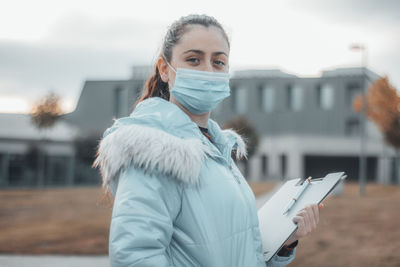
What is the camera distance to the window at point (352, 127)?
50625 mm

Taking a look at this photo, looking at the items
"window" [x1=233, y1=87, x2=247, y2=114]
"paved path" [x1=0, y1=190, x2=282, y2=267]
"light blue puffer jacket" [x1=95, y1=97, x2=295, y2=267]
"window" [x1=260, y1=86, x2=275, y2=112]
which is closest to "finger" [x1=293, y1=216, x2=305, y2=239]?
"light blue puffer jacket" [x1=95, y1=97, x2=295, y2=267]

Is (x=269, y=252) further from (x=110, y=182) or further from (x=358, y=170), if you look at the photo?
(x=358, y=170)

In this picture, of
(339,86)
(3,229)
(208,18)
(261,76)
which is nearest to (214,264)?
(208,18)

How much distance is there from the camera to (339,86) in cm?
5062

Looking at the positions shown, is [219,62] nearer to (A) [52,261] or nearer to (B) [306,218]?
(B) [306,218]

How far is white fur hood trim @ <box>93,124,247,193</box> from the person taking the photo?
1.66m

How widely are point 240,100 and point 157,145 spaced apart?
174ft

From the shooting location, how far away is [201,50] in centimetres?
192

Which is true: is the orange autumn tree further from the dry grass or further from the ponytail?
the ponytail

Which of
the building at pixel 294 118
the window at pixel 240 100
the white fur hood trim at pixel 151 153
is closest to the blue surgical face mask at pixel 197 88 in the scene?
the white fur hood trim at pixel 151 153

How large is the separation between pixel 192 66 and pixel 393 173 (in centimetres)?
5218

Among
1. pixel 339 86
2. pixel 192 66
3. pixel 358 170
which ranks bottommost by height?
pixel 358 170

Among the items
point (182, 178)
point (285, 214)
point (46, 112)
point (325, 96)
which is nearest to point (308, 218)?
point (285, 214)

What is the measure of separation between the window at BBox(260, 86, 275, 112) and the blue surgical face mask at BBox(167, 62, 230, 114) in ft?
169
